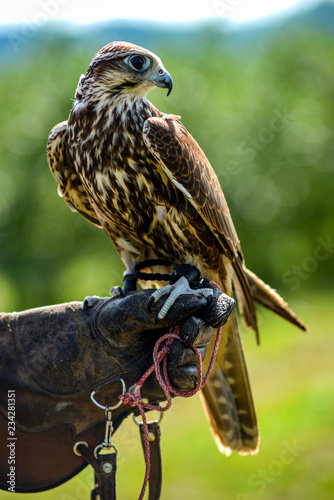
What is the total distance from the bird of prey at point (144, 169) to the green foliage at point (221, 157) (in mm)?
3169

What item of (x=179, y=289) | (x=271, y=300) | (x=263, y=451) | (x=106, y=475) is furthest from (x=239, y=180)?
(x=106, y=475)

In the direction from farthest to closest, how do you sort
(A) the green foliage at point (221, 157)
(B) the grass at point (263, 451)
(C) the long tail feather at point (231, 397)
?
1. (A) the green foliage at point (221, 157)
2. (B) the grass at point (263, 451)
3. (C) the long tail feather at point (231, 397)

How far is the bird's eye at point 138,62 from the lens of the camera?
2361 millimetres

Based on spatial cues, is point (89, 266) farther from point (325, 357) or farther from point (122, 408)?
point (122, 408)

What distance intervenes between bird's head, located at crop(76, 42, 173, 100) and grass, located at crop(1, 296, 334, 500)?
99.0 inches

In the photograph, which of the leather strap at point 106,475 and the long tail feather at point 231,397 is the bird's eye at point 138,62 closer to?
the long tail feather at point 231,397

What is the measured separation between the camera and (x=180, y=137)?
7.72 ft

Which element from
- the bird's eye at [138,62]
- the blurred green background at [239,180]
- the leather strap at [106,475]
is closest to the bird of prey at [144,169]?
the bird's eye at [138,62]

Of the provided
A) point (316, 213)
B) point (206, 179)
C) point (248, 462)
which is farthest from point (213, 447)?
point (316, 213)

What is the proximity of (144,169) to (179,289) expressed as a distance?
0.53m

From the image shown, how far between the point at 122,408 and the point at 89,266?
3.92 m

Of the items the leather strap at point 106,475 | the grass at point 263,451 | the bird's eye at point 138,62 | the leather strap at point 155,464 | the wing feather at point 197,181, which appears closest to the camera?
the leather strap at point 106,475

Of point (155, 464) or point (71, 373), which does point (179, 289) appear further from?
point (155, 464)

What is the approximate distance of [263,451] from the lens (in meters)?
4.04
